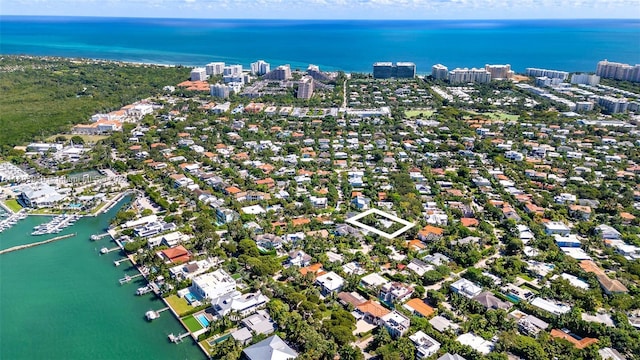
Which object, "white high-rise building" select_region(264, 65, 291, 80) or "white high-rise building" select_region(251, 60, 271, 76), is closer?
"white high-rise building" select_region(264, 65, 291, 80)

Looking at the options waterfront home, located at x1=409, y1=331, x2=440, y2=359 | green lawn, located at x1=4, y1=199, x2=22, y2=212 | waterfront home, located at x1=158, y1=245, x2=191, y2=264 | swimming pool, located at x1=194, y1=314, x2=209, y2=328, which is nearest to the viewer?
waterfront home, located at x1=409, y1=331, x2=440, y2=359

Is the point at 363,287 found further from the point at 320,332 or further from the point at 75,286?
the point at 75,286

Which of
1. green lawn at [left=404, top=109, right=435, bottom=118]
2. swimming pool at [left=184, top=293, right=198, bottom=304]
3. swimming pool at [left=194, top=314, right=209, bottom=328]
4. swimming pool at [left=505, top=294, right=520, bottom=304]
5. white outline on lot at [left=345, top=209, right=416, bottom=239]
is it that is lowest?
swimming pool at [left=194, top=314, right=209, bottom=328]

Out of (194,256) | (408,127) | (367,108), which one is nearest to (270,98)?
(367,108)

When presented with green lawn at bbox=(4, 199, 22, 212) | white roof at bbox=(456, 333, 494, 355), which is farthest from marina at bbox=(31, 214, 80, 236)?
white roof at bbox=(456, 333, 494, 355)

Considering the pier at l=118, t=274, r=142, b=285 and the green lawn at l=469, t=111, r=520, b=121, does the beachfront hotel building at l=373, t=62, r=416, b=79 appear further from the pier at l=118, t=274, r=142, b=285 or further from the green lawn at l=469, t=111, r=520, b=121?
the pier at l=118, t=274, r=142, b=285
